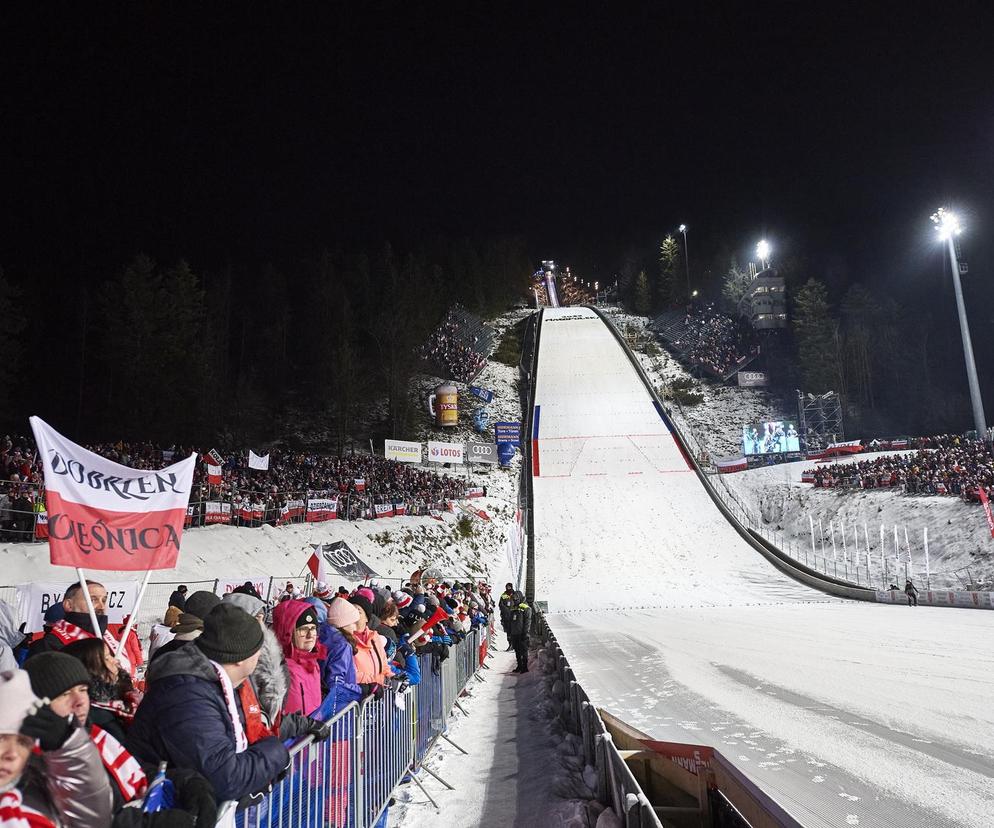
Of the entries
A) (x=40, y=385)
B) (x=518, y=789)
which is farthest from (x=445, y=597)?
(x=40, y=385)

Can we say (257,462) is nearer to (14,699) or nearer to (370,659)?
(370,659)

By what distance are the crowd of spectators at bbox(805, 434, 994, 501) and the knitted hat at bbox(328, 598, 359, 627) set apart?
23712 millimetres

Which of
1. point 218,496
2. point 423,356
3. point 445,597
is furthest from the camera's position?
point 423,356

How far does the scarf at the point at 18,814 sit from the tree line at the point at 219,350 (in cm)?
3414

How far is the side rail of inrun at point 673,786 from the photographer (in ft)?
9.43

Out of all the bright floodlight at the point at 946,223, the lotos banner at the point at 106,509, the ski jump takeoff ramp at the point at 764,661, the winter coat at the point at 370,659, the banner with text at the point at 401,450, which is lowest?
the ski jump takeoff ramp at the point at 764,661

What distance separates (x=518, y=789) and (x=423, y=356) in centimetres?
5326

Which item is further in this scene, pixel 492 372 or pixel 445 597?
pixel 492 372

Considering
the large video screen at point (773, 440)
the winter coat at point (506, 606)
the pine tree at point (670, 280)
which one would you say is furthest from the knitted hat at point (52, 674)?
the pine tree at point (670, 280)

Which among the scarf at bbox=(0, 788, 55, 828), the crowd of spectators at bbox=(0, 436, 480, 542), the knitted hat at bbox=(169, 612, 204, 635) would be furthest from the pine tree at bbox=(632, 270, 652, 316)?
the scarf at bbox=(0, 788, 55, 828)

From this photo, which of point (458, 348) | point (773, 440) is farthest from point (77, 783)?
point (458, 348)

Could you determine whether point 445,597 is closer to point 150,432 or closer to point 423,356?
point 150,432

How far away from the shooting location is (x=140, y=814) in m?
1.78

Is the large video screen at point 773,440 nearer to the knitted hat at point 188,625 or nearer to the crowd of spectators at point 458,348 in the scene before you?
the crowd of spectators at point 458,348
